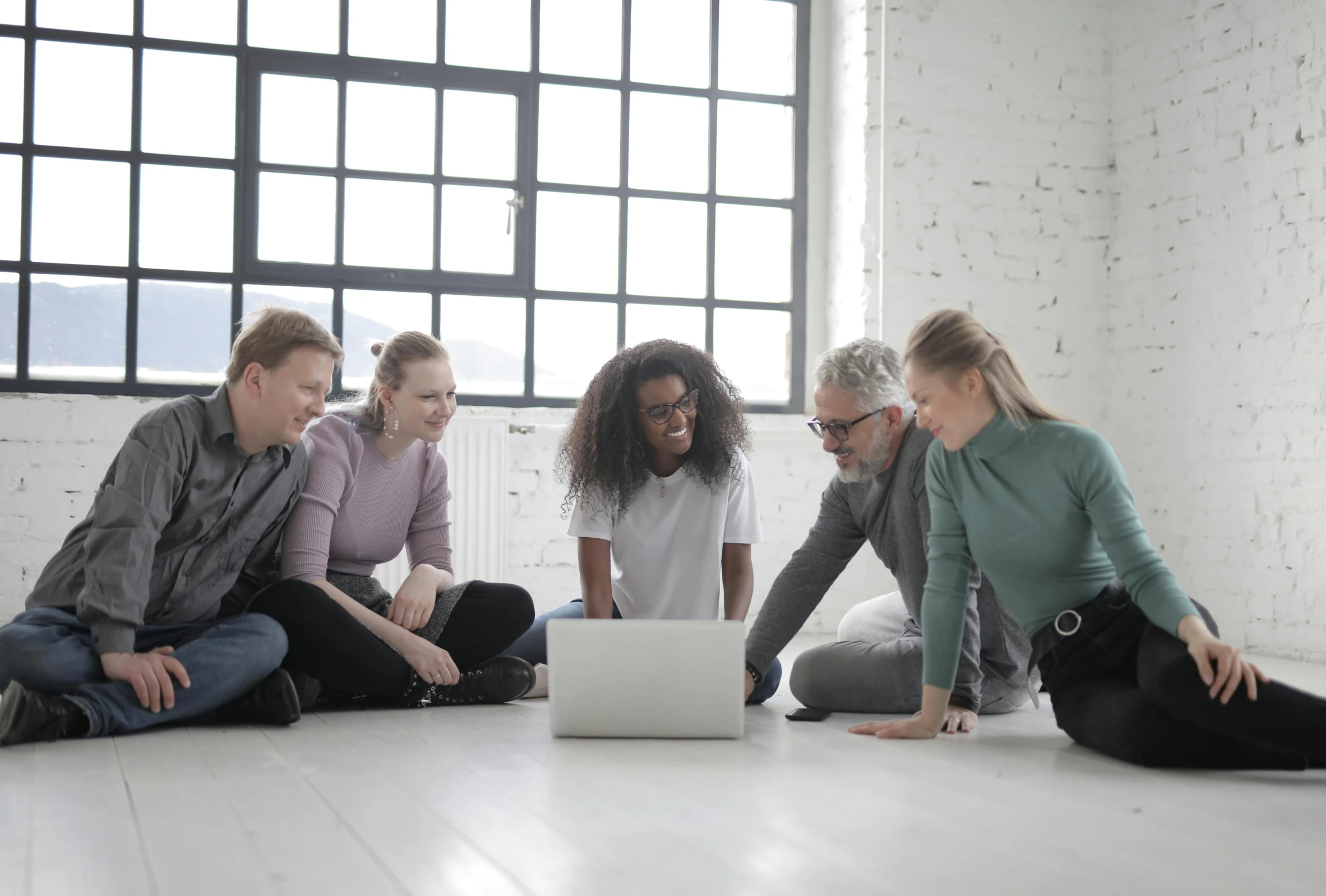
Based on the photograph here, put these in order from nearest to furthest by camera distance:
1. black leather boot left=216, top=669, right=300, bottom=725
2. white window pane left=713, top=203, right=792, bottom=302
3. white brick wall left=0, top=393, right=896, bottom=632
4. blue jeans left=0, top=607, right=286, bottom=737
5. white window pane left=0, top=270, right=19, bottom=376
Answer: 1. blue jeans left=0, top=607, right=286, bottom=737
2. black leather boot left=216, top=669, right=300, bottom=725
3. white brick wall left=0, top=393, right=896, bottom=632
4. white window pane left=0, top=270, right=19, bottom=376
5. white window pane left=713, top=203, right=792, bottom=302

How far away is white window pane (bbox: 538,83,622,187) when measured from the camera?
4723 mm

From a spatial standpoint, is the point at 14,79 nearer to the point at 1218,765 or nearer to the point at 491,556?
the point at 491,556

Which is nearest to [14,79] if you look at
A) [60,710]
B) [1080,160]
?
[60,710]

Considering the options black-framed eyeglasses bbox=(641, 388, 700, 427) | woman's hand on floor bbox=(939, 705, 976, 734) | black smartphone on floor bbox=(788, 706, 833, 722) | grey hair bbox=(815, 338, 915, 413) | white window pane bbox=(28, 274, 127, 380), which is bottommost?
black smartphone on floor bbox=(788, 706, 833, 722)

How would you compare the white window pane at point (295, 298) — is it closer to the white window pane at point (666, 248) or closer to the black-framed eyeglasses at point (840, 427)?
the white window pane at point (666, 248)

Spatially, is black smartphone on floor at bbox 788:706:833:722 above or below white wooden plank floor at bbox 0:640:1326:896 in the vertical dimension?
below

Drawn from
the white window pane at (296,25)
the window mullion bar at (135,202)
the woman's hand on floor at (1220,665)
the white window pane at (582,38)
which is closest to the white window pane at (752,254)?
the white window pane at (582,38)

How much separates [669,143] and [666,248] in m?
0.43

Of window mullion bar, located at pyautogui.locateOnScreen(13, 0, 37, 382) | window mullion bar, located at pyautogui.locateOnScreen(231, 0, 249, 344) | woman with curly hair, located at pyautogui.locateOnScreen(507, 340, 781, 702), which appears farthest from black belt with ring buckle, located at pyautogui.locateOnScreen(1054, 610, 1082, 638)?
window mullion bar, located at pyautogui.locateOnScreen(13, 0, 37, 382)

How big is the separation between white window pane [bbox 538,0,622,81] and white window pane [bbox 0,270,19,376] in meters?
2.08

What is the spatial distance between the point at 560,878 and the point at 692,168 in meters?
3.98

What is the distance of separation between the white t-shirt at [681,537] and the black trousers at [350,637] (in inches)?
11.2

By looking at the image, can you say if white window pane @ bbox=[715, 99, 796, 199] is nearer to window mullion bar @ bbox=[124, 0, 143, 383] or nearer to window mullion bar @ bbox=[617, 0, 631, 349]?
window mullion bar @ bbox=[617, 0, 631, 349]

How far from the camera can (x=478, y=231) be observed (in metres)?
4.61
